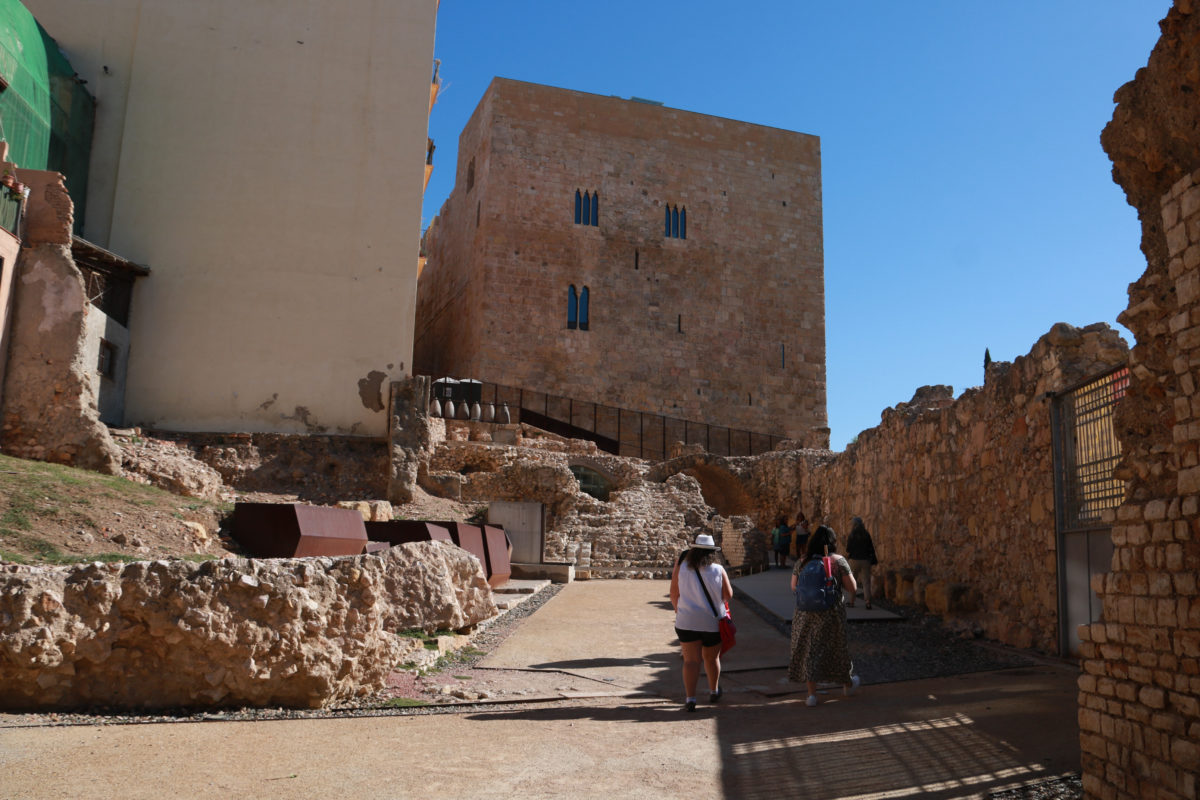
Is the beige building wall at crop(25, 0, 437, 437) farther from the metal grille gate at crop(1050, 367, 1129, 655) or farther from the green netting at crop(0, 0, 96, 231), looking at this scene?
the metal grille gate at crop(1050, 367, 1129, 655)

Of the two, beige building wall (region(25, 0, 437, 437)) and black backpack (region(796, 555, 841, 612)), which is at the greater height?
beige building wall (region(25, 0, 437, 437))

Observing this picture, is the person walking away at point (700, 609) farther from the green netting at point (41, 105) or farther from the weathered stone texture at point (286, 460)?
the green netting at point (41, 105)

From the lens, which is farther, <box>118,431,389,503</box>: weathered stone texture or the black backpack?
<box>118,431,389,503</box>: weathered stone texture

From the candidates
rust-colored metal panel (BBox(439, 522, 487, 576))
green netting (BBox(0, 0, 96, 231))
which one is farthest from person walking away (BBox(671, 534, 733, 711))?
green netting (BBox(0, 0, 96, 231))

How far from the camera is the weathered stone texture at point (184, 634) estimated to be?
4789 mm

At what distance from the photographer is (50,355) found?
1377cm

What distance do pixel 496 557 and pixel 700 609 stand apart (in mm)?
6350

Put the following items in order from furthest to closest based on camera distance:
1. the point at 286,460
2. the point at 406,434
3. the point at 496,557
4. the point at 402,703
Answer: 1. the point at 406,434
2. the point at 286,460
3. the point at 496,557
4. the point at 402,703

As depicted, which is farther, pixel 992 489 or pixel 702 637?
pixel 992 489

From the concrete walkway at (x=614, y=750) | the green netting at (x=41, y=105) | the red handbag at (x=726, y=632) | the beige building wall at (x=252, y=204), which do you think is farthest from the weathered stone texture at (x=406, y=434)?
the red handbag at (x=726, y=632)

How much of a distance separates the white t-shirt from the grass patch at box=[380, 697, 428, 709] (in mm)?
1830

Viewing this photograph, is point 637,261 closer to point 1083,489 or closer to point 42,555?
point 1083,489

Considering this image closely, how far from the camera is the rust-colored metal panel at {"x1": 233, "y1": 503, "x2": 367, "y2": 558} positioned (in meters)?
8.09

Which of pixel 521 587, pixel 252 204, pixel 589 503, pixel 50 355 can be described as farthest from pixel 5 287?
pixel 589 503
